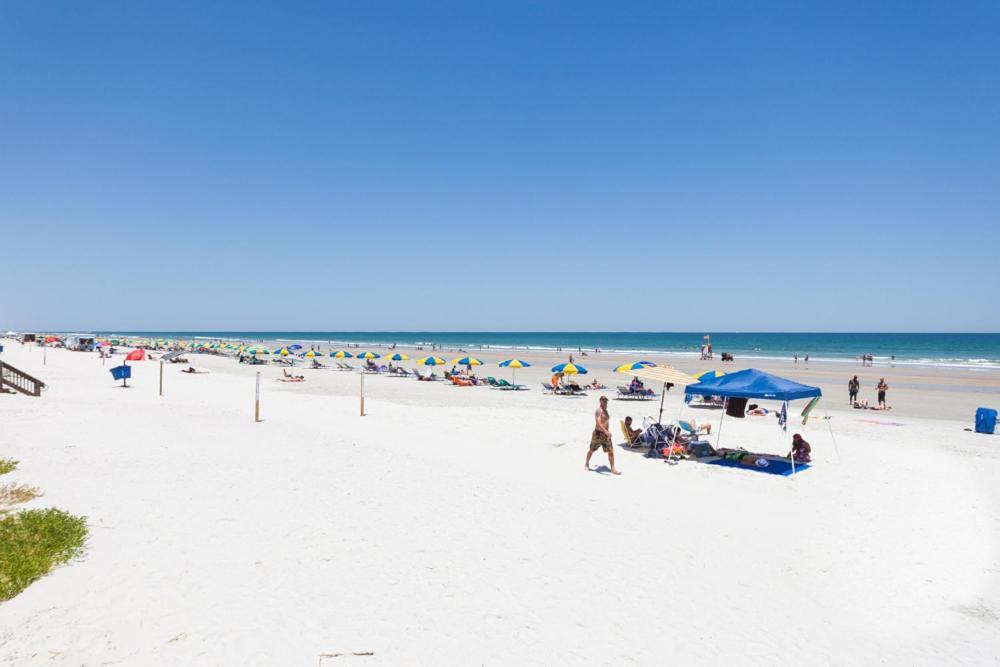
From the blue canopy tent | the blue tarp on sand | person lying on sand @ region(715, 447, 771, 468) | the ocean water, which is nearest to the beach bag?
the blue canopy tent

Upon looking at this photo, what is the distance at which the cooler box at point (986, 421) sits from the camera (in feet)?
50.9

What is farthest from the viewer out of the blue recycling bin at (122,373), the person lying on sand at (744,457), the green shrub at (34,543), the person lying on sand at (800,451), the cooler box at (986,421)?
the blue recycling bin at (122,373)

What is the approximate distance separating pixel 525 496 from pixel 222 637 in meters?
4.95

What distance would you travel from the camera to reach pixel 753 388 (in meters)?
11.3

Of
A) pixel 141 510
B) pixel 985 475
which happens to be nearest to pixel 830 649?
pixel 141 510

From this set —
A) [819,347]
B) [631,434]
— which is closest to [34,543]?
[631,434]

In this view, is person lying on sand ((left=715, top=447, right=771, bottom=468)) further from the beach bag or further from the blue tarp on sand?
the beach bag

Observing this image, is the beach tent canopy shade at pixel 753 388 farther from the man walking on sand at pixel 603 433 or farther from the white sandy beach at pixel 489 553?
the man walking on sand at pixel 603 433

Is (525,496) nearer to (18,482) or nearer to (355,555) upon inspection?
(355,555)

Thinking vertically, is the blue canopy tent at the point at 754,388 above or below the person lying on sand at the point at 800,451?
above

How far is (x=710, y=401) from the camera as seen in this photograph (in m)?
21.9

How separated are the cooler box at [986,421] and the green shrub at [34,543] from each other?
20.3 meters

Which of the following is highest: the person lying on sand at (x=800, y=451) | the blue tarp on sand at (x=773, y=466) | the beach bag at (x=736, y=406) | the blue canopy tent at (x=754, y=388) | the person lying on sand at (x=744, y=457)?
the blue canopy tent at (x=754, y=388)

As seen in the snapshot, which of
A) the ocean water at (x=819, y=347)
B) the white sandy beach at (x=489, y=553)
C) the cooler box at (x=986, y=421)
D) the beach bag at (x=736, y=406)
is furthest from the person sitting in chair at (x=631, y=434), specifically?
the ocean water at (x=819, y=347)
